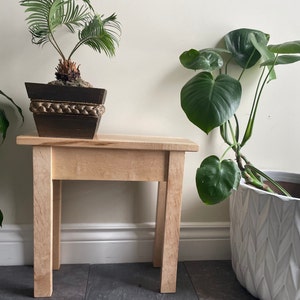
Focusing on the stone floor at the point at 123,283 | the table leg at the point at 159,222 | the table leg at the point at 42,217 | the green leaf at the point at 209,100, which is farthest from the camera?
the table leg at the point at 159,222

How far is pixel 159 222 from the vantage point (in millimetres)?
1012

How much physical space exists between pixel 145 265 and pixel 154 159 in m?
0.52

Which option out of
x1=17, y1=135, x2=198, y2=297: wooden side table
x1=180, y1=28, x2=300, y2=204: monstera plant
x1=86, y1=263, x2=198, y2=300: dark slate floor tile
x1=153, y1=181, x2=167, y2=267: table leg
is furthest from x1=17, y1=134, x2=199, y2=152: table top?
x1=86, y1=263, x2=198, y2=300: dark slate floor tile

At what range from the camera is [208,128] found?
65 centimetres

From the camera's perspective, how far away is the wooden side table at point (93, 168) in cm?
77

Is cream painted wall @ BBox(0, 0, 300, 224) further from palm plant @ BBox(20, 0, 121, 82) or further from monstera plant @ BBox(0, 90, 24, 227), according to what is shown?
palm plant @ BBox(20, 0, 121, 82)

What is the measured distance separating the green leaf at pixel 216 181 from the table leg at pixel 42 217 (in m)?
0.46

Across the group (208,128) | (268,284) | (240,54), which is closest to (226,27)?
(240,54)

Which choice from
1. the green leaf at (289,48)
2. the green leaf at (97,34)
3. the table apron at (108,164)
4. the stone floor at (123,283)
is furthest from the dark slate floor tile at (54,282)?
the green leaf at (289,48)

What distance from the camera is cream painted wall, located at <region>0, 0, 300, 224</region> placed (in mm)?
949

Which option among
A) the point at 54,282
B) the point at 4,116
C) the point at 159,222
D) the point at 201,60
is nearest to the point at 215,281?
the point at 159,222

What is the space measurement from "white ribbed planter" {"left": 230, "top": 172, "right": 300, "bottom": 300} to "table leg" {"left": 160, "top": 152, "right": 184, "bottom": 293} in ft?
0.72

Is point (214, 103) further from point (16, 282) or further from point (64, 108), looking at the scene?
point (16, 282)

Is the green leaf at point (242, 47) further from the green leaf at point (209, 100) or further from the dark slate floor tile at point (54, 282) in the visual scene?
the dark slate floor tile at point (54, 282)
